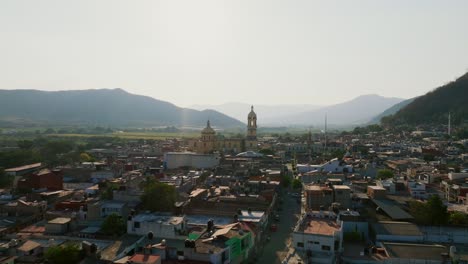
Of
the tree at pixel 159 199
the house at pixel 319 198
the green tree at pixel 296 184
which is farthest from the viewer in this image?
the green tree at pixel 296 184

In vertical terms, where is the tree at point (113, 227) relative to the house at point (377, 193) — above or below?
below

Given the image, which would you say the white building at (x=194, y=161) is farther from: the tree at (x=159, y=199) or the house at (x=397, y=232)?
the house at (x=397, y=232)

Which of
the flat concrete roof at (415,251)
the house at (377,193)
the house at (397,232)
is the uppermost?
the house at (377,193)

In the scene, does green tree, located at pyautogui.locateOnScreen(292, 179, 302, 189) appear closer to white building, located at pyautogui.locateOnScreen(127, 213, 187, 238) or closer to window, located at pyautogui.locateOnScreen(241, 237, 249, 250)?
white building, located at pyautogui.locateOnScreen(127, 213, 187, 238)

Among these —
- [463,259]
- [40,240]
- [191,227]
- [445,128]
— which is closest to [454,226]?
[463,259]

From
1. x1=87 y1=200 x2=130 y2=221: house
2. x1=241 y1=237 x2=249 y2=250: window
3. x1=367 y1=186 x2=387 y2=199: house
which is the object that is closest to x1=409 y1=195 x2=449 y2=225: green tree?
x1=367 y1=186 x2=387 y2=199: house

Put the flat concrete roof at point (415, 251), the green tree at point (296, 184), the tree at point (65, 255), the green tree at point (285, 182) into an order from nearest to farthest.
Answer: the tree at point (65, 255) → the flat concrete roof at point (415, 251) → the green tree at point (296, 184) → the green tree at point (285, 182)

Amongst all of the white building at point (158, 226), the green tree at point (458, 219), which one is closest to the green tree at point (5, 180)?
the white building at point (158, 226)
